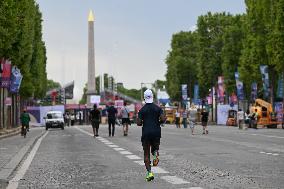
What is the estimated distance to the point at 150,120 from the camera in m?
12.6

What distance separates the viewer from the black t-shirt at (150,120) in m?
12.6

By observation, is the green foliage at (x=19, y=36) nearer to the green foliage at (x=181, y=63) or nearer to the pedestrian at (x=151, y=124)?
the pedestrian at (x=151, y=124)

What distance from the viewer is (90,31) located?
98.2 m

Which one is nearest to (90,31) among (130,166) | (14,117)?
(14,117)

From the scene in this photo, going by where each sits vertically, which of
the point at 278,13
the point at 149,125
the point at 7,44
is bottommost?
the point at 149,125

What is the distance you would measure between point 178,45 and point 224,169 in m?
97.8

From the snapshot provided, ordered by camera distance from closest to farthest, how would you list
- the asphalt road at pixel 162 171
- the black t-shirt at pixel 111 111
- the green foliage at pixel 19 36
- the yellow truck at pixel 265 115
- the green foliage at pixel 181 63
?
the asphalt road at pixel 162 171 → the green foliage at pixel 19 36 → the black t-shirt at pixel 111 111 → the yellow truck at pixel 265 115 → the green foliage at pixel 181 63

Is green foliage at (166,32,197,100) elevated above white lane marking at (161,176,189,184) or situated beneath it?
elevated above

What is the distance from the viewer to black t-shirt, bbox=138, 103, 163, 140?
41.3 ft

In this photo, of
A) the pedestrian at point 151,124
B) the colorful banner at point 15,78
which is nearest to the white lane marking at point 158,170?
the pedestrian at point 151,124

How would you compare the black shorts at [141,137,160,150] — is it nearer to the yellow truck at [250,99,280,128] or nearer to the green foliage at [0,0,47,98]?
the green foliage at [0,0,47,98]

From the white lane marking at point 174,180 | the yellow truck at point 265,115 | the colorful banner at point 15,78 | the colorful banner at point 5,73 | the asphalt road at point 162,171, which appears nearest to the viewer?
the asphalt road at point 162,171

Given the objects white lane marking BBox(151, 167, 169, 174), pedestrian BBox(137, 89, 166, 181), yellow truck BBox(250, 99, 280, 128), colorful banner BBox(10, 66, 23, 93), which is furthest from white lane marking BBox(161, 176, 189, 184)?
yellow truck BBox(250, 99, 280, 128)

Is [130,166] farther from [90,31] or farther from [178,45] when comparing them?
[178,45]
